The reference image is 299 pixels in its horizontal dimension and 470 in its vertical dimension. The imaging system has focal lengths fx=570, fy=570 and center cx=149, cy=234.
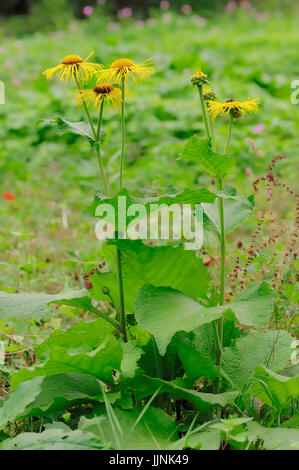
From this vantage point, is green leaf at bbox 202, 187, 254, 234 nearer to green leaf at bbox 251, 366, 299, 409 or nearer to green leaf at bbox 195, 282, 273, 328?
green leaf at bbox 195, 282, 273, 328

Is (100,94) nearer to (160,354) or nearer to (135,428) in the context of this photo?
(160,354)

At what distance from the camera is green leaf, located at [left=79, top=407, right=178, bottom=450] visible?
4.12 feet

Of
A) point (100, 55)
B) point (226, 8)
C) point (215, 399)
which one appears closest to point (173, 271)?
point (215, 399)

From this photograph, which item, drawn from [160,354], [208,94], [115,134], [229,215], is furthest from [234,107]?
[115,134]

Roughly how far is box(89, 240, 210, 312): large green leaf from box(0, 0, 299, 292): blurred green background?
0.30 m

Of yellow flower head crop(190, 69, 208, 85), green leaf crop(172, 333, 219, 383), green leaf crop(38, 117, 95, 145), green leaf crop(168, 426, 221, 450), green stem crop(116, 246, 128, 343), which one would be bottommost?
green leaf crop(168, 426, 221, 450)

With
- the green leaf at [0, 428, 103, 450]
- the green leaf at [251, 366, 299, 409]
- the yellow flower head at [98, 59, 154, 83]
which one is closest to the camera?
the green leaf at [0, 428, 103, 450]

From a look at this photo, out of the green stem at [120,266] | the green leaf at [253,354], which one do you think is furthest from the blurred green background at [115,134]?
the green leaf at [253,354]

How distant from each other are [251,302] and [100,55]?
5739 mm

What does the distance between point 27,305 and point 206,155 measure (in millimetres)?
562

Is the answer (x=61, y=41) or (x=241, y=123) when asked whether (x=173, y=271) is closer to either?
(x=241, y=123)

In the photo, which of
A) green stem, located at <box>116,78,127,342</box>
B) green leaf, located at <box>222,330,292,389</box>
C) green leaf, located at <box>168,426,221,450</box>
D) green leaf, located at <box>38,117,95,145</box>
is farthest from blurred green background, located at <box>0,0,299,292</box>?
green leaf, located at <box>168,426,221,450</box>

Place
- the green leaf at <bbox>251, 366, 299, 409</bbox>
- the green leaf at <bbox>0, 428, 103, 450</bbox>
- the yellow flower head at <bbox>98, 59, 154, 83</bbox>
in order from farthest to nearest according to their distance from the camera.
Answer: the yellow flower head at <bbox>98, 59, 154, 83</bbox>
the green leaf at <bbox>251, 366, 299, 409</bbox>
the green leaf at <bbox>0, 428, 103, 450</bbox>

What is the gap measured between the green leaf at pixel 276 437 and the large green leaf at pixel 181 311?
0.26m
